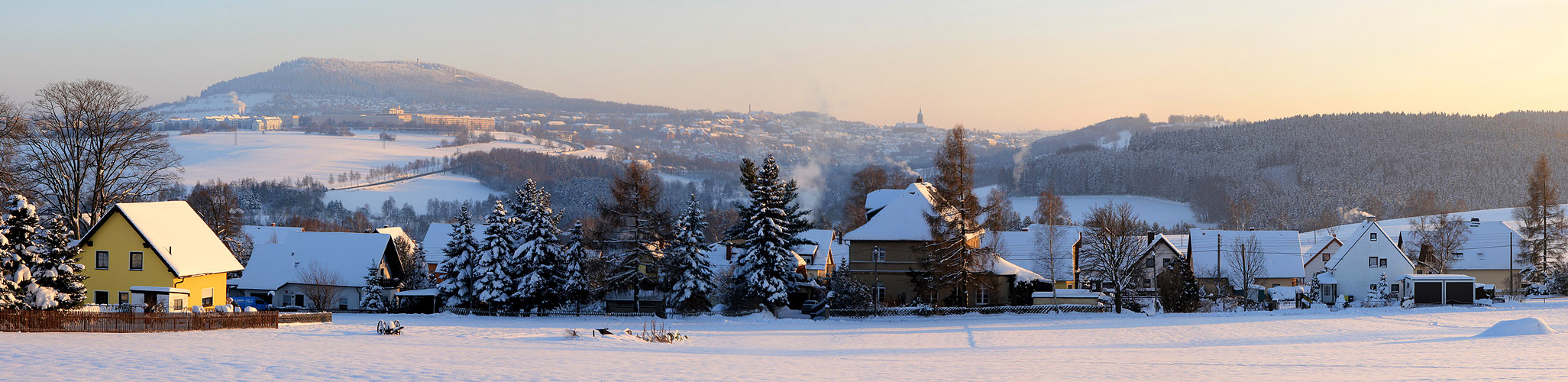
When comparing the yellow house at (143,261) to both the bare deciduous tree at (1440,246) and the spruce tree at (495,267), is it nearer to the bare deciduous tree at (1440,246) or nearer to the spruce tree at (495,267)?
the spruce tree at (495,267)

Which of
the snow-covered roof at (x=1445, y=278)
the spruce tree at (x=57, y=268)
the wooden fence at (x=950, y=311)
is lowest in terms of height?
the wooden fence at (x=950, y=311)

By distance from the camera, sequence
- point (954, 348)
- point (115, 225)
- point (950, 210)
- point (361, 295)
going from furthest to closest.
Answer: point (361, 295), point (950, 210), point (115, 225), point (954, 348)

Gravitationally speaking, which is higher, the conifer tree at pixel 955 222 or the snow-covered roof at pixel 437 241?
the conifer tree at pixel 955 222

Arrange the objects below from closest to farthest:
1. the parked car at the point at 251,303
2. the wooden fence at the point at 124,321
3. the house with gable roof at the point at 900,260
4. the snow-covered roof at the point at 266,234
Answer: the wooden fence at the point at 124,321
the house with gable roof at the point at 900,260
the parked car at the point at 251,303
the snow-covered roof at the point at 266,234

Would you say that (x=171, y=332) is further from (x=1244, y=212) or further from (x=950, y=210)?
(x=1244, y=212)

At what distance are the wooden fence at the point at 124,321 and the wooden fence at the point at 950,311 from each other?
21643 millimetres

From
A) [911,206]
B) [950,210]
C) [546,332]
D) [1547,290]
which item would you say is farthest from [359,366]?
[1547,290]

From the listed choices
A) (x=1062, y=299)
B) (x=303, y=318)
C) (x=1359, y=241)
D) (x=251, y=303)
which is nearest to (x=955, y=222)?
(x=1062, y=299)

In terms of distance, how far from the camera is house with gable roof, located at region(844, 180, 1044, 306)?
46062 mm

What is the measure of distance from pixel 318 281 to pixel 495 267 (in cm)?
1239

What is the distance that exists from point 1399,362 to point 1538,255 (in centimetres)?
4305

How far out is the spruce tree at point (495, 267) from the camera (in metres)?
43.7

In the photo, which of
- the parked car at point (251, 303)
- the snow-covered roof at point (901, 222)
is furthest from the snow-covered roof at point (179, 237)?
the snow-covered roof at point (901, 222)

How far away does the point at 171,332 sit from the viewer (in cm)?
3047
